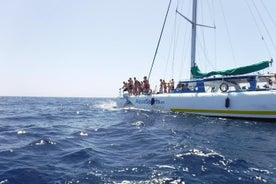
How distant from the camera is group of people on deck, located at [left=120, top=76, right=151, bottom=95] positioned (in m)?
21.9

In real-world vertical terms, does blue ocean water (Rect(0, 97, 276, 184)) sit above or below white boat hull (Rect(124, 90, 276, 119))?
below

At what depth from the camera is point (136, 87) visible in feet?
75.5

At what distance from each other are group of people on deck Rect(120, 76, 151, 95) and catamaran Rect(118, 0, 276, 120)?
109 inches

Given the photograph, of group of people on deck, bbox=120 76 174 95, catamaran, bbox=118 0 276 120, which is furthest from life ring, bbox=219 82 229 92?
group of people on deck, bbox=120 76 174 95

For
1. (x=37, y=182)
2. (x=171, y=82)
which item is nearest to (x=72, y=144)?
(x=37, y=182)

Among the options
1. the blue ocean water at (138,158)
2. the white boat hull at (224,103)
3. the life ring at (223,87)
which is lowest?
the blue ocean water at (138,158)

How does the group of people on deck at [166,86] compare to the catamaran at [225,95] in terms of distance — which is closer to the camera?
the catamaran at [225,95]

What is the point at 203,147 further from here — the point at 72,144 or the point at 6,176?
the point at 6,176

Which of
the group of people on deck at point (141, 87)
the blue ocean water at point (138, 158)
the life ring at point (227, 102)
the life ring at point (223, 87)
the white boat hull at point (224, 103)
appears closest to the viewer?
the blue ocean water at point (138, 158)

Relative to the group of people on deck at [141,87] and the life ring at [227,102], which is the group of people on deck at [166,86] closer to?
the group of people on deck at [141,87]

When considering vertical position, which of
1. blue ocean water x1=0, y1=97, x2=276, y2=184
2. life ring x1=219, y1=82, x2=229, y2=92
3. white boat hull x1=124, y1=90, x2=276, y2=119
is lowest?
blue ocean water x1=0, y1=97, x2=276, y2=184

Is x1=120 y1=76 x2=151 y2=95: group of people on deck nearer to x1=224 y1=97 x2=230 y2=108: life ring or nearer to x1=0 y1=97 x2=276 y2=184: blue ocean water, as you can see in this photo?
x1=224 y1=97 x2=230 y2=108: life ring

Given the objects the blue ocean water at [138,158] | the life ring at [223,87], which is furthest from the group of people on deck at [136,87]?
the blue ocean water at [138,158]

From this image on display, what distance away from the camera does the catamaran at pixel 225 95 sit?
13.9 meters
